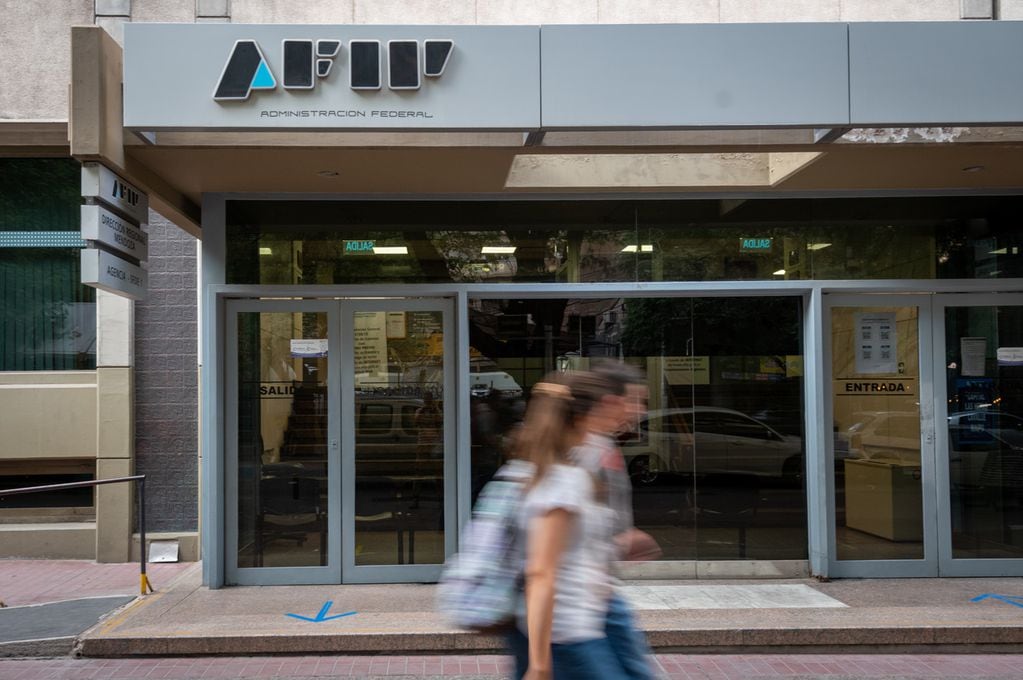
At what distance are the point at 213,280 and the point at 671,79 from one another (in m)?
4.49

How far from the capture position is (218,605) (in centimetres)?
740

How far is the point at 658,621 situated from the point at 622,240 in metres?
3.51

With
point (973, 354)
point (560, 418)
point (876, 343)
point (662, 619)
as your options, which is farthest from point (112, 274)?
point (973, 354)

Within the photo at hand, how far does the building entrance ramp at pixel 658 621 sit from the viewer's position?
6422mm

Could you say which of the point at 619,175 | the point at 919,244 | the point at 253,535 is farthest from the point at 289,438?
the point at 919,244

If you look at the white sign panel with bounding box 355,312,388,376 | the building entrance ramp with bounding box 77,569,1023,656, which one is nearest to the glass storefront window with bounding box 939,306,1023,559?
the building entrance ramp with bounding box 77,569,1023,656

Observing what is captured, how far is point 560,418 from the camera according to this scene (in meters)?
3.18

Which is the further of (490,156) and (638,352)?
(638,352)

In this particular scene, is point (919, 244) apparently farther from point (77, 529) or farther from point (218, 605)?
point (77, 529)

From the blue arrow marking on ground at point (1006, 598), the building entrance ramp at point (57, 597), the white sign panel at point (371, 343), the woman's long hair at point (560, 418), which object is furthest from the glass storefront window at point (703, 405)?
the woman's long hair at point (560, 418)

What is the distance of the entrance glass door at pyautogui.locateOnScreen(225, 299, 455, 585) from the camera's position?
26.9 feet

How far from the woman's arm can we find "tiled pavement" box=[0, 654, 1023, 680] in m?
3.28

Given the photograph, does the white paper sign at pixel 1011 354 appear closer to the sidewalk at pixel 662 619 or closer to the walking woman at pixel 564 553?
the sidewalk at pixel 662 619

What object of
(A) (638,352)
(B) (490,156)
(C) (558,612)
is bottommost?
(C) (558,612)
